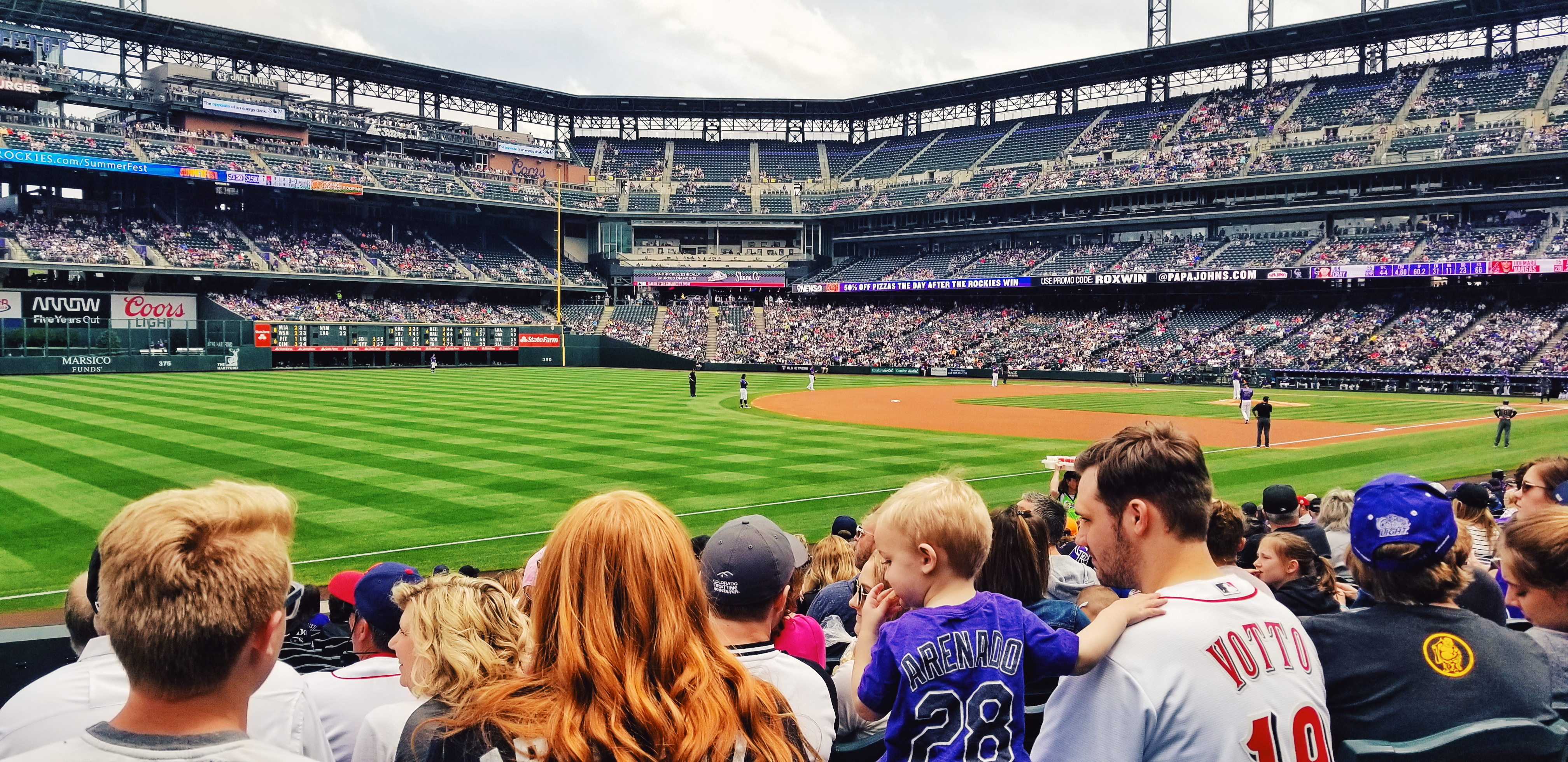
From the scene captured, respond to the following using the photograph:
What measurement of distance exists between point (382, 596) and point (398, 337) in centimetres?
7212

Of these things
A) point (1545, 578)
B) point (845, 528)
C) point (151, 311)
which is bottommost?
point (845, 528)

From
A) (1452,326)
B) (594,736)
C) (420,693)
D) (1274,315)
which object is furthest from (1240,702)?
(1274,315)

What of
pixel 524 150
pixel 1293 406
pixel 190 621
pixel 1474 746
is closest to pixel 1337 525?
pixel 1474 746

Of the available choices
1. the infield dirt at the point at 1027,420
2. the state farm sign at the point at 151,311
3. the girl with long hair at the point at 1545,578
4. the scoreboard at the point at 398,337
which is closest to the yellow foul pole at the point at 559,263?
the scoreboard at the point at 398,337

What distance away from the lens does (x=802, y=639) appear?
13.8 ft

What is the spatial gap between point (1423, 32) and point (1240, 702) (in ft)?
260

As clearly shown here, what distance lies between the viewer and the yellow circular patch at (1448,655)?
11.1 ft

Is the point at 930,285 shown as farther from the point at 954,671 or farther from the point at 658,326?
the point at 954,671

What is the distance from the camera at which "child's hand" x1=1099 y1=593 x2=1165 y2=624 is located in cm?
297

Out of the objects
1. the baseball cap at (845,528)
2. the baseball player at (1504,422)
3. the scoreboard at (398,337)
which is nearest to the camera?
the baseball cap at (845,528)

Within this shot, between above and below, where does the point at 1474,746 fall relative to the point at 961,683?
below

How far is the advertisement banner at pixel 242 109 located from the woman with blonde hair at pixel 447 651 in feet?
274

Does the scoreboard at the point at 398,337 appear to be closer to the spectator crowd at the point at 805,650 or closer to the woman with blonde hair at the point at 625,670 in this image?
the spectator crowd at the point at 805,650

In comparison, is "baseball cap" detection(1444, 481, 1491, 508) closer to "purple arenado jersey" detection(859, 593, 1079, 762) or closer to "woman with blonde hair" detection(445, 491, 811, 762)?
"purple arenado jersey" detection(859, 593, 1079, 762)
